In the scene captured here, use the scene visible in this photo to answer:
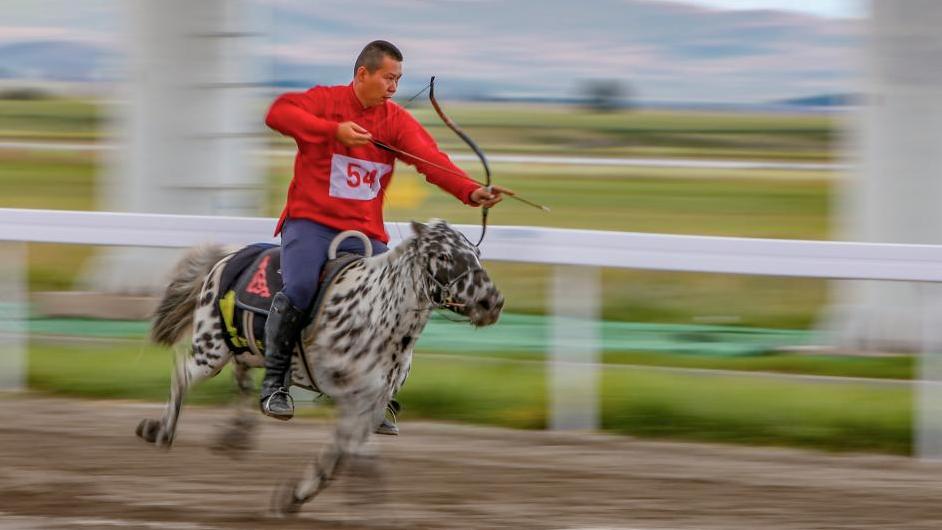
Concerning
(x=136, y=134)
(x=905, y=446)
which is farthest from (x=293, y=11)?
(x=905, y=446)

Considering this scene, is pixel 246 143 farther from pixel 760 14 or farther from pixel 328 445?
pixel 760 14

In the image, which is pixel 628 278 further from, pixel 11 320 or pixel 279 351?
pixel 279 351

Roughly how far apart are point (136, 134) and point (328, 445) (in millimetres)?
4998

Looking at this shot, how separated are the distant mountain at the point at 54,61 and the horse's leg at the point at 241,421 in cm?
1609

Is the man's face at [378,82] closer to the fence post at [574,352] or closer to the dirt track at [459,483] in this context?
the dirt track at [459,483]

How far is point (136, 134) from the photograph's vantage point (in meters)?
10.2

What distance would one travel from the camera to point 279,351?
5918mm

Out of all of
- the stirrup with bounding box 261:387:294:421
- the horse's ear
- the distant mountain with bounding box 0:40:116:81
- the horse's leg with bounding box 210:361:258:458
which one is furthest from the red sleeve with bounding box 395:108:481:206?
the distant mountain with bounding box 0:40:116:81

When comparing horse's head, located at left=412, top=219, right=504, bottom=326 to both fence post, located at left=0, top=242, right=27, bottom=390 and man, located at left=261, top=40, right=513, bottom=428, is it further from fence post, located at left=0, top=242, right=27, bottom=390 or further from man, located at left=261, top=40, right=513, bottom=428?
fence post, located at left=0, top=242, right=27, bottom=390

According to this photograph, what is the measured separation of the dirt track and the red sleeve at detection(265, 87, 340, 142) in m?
1.44

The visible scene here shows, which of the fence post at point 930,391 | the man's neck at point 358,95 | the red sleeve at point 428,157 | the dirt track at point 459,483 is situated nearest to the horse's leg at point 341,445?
the dirt track at point 459,483

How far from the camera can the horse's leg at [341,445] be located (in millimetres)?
5734

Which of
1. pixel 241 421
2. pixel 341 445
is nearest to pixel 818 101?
pixel 241 421

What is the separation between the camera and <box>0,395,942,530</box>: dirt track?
5.97 metres
